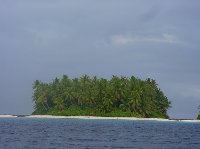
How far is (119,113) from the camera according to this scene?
14925 cm

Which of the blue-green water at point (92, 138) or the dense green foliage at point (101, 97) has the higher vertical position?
the dense green foliage at point (101, 97)

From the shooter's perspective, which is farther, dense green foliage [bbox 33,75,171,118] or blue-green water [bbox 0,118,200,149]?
dense green foliage [bbox 33,75,171,118]

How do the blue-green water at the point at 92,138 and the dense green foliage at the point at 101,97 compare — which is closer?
the blue-green water at the point at 92,138

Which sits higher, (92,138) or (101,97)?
(101,97)

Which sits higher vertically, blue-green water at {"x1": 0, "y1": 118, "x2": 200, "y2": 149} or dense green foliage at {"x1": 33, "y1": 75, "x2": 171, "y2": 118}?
dense green foliage at {"x1": 33, "y1": 75, "x2": 171, "y2": 118}

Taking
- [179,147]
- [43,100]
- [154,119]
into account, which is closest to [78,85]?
[43,100]

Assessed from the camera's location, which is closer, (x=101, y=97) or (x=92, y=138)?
(x=92, y=138)

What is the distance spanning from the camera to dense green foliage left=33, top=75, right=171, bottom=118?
484 feet

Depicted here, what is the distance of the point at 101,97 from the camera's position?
484ft

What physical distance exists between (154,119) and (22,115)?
6314 cm

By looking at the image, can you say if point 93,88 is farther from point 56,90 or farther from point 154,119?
point 154,119

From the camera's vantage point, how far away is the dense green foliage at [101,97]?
147500mm

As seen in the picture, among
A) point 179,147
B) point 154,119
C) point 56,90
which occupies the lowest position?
point 179,147

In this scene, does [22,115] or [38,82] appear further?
[22,115]
